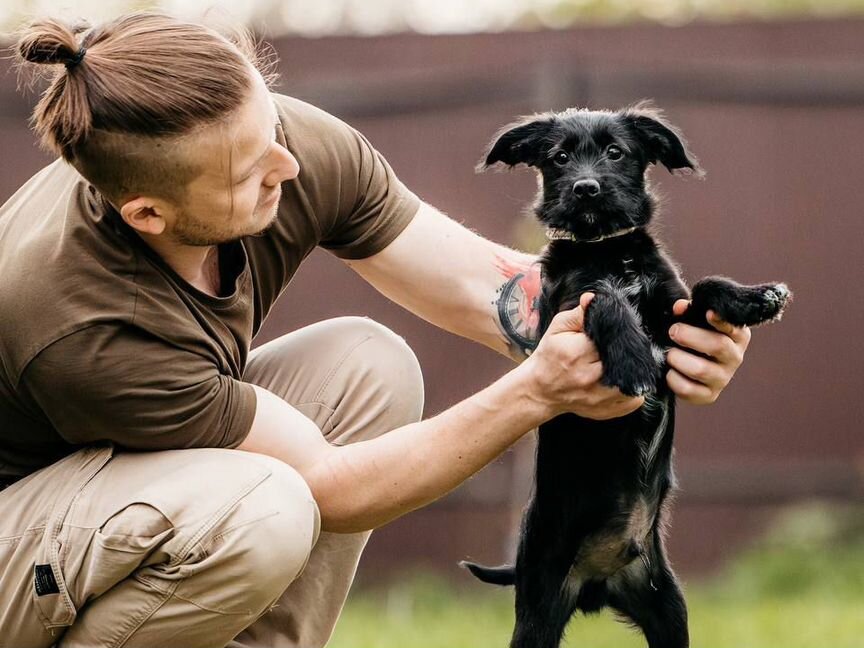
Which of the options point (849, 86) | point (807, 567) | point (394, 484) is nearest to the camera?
point (394, 484)

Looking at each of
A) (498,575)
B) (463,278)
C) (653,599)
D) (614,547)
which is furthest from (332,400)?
(653,599)

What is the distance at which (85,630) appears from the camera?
2.95 meters

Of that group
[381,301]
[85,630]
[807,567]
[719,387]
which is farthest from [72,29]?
[807,567]

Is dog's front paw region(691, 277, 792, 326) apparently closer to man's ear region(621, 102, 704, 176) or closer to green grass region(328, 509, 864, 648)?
man's ear region(621, 102, 704, 176)

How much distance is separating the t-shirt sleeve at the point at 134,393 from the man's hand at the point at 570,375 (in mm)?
670

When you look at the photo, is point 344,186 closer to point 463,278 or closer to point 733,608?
point 463,278

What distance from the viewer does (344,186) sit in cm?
335

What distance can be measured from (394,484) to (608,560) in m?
0.54

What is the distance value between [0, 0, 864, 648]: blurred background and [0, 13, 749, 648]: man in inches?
140

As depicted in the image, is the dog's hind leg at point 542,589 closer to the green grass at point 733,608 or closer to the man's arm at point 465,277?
the man's arm at point 465,277

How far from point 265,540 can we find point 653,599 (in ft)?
2.98

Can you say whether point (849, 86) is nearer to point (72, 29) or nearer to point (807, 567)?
point (807, 567)

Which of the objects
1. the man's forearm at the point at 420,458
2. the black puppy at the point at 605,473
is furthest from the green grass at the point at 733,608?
the man's forearm at the point at 420,458

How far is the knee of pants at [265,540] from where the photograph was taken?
9.43ft
